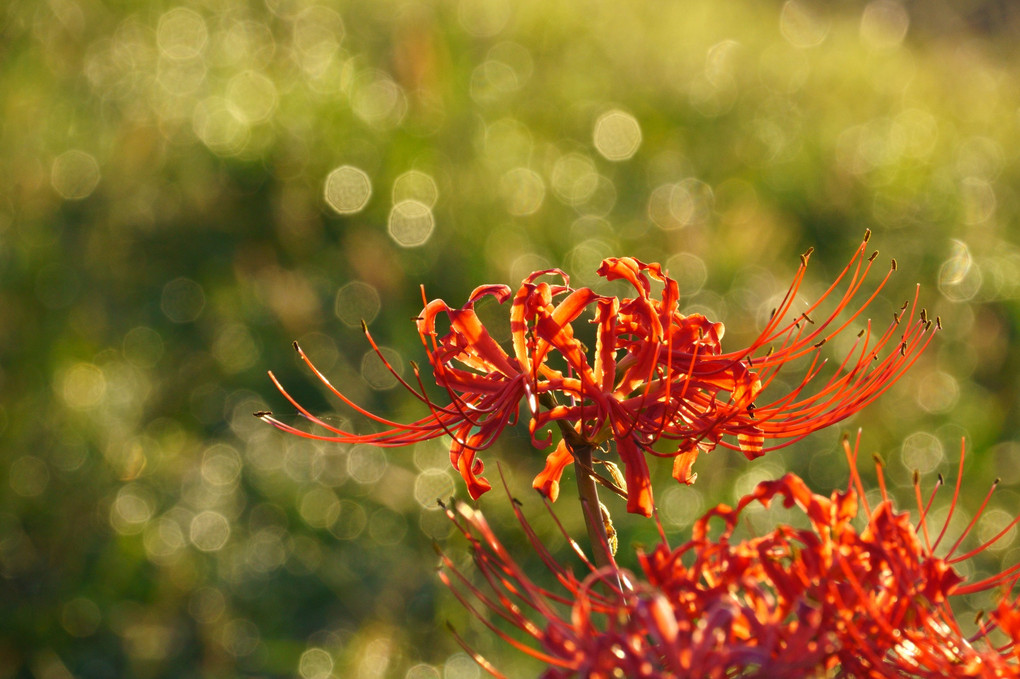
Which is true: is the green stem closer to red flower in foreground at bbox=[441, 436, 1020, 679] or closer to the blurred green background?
red flower in foreground at bbox=[441, 436, 1020, 679]

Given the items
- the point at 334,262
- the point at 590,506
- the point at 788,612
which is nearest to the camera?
the point at 788,612

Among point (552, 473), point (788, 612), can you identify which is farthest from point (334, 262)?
point (788, 612)

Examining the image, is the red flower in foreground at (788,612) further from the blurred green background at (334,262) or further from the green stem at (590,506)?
the blurred green background at (334,262)

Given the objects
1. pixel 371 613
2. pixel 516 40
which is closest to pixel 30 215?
pixel 371 613

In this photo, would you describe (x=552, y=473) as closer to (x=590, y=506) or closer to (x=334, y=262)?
(x=590, y=506)

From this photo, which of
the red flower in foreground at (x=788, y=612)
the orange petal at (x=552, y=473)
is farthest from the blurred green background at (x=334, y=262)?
the red flower in foreground at (x=788, y=612)
